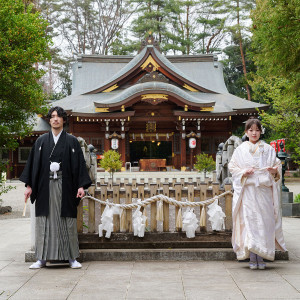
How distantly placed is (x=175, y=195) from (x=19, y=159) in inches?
773

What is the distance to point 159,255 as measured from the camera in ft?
15.6

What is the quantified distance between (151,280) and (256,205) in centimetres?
138

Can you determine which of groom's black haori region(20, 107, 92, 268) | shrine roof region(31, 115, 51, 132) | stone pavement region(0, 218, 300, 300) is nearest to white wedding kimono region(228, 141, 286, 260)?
stone pavement region(0, 218, 300, 300)

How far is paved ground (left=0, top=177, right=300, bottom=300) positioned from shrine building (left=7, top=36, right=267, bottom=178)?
55.1 ft

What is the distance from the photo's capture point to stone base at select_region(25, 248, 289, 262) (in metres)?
4.76

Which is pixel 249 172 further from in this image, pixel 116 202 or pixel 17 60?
pixel 17 60

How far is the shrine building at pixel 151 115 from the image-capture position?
70.3 feet

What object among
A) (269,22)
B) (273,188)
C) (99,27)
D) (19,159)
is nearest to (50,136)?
(273,188)

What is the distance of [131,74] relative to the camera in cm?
2405

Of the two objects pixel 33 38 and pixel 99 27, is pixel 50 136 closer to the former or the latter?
pixel 33 38

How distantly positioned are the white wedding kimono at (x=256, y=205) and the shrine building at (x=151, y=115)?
16.9m

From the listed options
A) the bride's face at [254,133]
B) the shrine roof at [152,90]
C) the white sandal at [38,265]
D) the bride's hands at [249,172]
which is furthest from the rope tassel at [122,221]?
the shrine roof at [152,90]

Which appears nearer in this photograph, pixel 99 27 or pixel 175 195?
pixel 175 195

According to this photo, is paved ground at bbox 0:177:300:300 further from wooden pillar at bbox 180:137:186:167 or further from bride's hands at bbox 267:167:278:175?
wooden pillar at bbox 180:137:186:167
